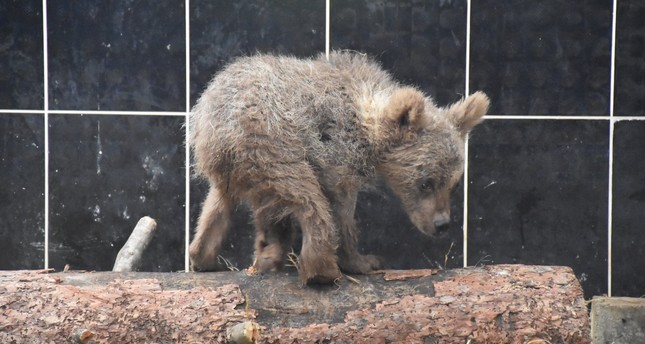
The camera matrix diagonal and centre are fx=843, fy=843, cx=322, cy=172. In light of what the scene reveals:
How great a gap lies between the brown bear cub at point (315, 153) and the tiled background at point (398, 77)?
1222 mm

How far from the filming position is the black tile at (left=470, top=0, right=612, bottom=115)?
19.5ft

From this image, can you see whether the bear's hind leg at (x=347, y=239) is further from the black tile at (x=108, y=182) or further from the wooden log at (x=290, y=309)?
the black tile at (x=108, y=182)

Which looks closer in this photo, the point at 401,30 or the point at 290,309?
the point at 290,309

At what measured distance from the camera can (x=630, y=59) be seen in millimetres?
5922

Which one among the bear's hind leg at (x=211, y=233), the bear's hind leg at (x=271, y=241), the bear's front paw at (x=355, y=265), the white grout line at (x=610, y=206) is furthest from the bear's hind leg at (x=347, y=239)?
the white grout line at (x=610, y=206)

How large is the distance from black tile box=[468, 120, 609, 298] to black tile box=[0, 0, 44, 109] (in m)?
3.13

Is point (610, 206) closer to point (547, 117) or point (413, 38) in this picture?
point (547, 117)

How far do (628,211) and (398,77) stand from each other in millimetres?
1900

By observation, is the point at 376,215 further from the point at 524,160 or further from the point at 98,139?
the point at 98,139

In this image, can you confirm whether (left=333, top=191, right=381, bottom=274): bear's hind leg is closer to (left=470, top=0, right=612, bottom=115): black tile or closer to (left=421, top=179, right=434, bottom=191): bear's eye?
(left=421, top=179, right=434, bottom=191): bear's eye

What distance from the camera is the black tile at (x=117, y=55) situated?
5918 millimetres

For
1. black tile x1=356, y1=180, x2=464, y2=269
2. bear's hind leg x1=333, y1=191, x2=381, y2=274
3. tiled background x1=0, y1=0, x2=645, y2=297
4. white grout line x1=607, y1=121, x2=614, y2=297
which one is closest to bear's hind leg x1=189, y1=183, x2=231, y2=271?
bear's hind leg x1=333, y1=191, x2=381, y2=274

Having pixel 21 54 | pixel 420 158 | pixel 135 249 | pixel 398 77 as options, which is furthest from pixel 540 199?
pixel 21 54

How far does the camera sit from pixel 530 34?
5953 millimetres
